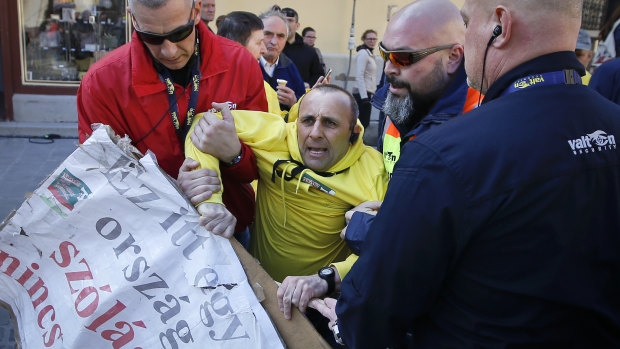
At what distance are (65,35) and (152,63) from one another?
7397 mm

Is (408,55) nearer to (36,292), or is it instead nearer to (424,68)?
(424,68)

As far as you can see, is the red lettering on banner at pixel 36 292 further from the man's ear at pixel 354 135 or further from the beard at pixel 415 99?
the beard at pixel 415 99

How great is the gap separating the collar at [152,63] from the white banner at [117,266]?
464 millimetres

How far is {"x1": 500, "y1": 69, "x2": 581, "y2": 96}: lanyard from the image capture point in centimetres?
130

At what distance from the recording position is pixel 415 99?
7.77ft

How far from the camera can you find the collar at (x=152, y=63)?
241cm

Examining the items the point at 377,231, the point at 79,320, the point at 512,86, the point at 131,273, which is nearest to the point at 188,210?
the point at 131,273

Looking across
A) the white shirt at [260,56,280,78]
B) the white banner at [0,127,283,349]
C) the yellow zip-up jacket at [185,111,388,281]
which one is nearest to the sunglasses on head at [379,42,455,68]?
the yellow zip-up jacket at [185,111,388,281]

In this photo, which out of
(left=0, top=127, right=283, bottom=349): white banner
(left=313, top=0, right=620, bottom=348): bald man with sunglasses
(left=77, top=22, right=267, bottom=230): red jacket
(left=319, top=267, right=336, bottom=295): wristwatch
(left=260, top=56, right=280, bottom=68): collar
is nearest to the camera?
Answer: (left=313, top=0, right=620, bottom=348): bald man with sunglasses

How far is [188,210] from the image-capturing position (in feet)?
6.70

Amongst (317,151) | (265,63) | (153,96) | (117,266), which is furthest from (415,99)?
(265,63)

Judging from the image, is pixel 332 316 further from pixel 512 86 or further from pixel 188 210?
pixel 512 86

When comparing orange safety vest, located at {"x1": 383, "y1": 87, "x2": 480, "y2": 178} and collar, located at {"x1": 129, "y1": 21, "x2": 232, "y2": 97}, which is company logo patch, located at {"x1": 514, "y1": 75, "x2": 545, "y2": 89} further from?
collar, located at {"x1": 129, "y1": 21, "x2": 232, "y2": 97}

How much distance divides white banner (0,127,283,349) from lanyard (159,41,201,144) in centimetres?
48
